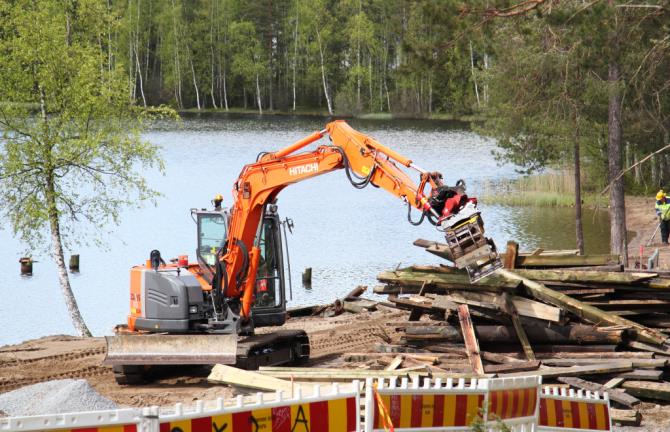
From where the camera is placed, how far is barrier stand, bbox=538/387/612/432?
9484 mm

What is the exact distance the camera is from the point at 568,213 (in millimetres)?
42781

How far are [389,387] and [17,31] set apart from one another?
20.1 m

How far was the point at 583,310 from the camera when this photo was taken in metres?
15.0

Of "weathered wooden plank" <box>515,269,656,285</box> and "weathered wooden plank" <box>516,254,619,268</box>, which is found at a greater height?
"weathered wooden plank" <box>516,254,619,268</box>

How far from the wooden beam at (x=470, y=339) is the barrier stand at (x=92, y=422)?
8517 mm

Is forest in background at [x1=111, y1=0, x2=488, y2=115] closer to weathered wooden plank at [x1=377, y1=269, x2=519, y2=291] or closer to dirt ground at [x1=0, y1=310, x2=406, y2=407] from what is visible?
dirt ground at [x1=0, y1=310, x2=406, y2=407]

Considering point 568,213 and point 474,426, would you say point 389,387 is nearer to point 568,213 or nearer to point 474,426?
point 474,426

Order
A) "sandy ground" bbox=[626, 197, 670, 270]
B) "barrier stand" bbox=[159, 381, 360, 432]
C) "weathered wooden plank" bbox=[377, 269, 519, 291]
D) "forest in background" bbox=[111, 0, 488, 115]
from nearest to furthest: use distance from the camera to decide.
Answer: "barrier stand" bbox=[159, 381, 360, 432] → "weathered wooden plank" bbox=[377, 269, 519, 291] → "sandy ground" bbox=[626, 197, 670, 270] → "forest in background" bbox=[111, 0, 488, 115]

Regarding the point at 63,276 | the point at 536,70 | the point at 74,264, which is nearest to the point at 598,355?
the point at 536,70

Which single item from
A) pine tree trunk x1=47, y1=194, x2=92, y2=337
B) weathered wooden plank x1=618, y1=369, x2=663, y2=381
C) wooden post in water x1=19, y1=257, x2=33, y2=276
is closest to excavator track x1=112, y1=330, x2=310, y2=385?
weathered wooden plank x1=618, y1=369, x2=663, y2=381

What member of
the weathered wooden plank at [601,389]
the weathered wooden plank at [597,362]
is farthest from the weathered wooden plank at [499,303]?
the weathered wooden plank at [601,389]

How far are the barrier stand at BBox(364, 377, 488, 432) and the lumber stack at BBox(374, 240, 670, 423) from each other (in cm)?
576

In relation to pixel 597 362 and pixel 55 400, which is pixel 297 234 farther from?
pixel 55 400

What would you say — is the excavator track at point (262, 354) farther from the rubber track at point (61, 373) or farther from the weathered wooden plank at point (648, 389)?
the weathered wooden plank at point (648, 389)
